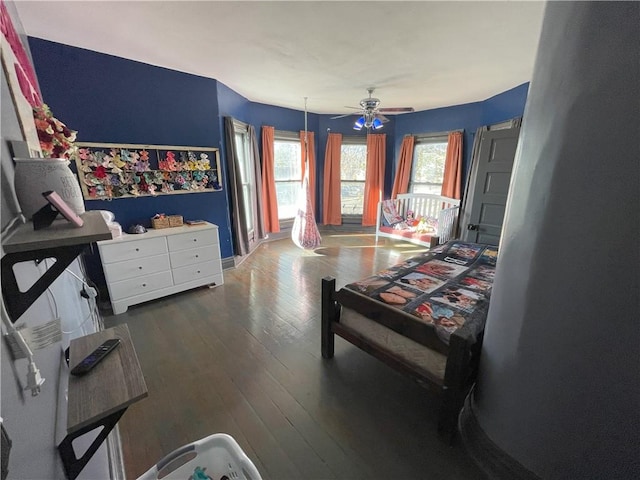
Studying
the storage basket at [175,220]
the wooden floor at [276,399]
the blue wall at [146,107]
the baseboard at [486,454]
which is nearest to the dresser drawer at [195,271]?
the wooden floor at [276,399]

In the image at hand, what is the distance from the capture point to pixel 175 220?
9.86ft

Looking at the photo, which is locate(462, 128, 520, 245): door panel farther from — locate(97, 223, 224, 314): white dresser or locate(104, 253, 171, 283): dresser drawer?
locate(104, 253, 171, 283): dresser drawer

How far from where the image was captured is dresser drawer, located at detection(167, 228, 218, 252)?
2779mm

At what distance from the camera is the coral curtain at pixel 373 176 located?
542 centimetres

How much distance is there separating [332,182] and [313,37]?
3519mm

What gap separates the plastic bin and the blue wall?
257 cm

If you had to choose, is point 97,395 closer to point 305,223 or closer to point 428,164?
point 305,223

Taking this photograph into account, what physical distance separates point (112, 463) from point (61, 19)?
276 centimetres

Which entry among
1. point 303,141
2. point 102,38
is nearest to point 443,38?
point 102,38

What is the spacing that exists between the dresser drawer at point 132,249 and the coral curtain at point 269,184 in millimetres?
2233

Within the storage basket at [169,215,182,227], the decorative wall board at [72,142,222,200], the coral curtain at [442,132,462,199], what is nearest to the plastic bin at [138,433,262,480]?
the storage basket at [169,215,182,227]

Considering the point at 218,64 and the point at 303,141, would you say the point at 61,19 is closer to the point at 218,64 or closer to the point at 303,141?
the point at 218,64

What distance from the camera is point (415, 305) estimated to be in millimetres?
1676

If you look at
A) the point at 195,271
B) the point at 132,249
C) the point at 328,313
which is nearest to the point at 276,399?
the point at 328,313
